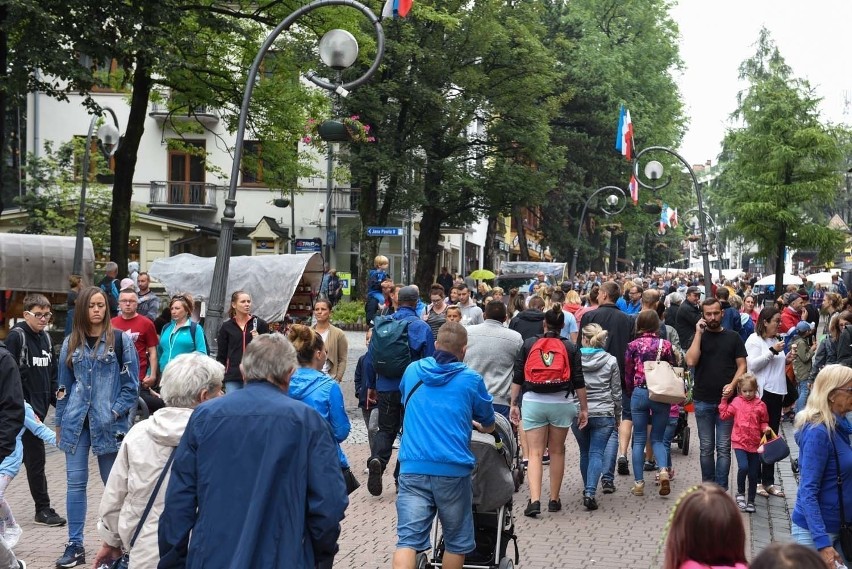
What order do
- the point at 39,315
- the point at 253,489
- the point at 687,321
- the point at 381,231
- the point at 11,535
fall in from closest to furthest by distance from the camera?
the point at 253,489, the point at 11,535, the point at 39,315, the point at 687,321, the point at 381,231

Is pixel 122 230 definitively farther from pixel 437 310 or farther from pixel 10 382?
pixel 10 382

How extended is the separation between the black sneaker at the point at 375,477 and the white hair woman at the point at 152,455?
4.91 m

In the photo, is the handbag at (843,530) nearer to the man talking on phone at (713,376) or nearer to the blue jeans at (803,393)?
the man talking on phone at (713,376)

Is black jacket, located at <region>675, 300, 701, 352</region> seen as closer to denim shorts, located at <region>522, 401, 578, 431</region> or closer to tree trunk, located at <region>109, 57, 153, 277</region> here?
denim shorts, located at <region>522, 401, 578, 431</region>

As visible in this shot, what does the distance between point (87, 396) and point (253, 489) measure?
3.92 m

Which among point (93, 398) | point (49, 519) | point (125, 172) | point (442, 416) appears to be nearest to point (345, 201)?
point (125, 172)

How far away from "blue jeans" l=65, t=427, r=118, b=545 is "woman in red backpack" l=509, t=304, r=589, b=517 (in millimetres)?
3526

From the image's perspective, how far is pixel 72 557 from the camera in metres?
7.60

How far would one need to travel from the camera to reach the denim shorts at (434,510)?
20.6 ft

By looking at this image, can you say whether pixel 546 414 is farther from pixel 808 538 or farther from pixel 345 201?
pixel 345 201

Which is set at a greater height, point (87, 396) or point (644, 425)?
point (87, 396)

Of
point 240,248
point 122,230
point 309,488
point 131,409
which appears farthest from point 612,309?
point 240,248

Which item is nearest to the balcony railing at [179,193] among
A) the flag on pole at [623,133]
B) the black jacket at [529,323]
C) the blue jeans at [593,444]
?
the flag on pole at [623,133]

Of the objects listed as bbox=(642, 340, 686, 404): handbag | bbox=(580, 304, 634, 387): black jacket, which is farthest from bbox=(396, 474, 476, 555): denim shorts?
bbox=(580, 304, 634, 387): black jacket
